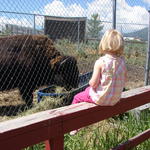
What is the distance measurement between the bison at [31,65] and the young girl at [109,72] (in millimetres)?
4155

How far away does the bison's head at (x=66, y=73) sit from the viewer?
7548mm

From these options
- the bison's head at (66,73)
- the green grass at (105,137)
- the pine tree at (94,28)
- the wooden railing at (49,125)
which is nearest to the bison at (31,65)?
the bison's head at (66,73)

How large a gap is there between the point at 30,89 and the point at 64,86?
0.79 meters

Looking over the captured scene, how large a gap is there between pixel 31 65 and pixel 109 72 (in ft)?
15.3

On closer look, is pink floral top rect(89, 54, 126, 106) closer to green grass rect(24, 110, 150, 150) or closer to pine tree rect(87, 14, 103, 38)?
green grass rect(24, 110, 150, 150)

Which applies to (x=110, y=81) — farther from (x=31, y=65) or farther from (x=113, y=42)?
(x=31, y=65)

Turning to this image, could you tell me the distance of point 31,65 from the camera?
7.23 m

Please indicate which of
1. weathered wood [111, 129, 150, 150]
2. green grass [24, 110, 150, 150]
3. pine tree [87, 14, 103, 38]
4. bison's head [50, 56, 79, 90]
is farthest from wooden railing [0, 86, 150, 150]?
bison's head [50, 56, 79, 90]

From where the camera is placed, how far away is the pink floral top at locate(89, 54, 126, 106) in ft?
8.91

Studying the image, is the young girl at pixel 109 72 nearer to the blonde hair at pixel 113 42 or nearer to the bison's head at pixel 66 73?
the blonde hair at pixel 113 42

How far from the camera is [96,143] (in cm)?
358

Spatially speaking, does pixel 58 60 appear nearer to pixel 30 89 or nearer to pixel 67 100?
pixel 30 89

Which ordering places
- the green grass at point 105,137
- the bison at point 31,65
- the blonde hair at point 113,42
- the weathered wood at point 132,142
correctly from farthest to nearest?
the bison at point 31,65 < the green grass at point 105,137 < the weathered wood at point 132,142 < the blonde hair at point 113,42

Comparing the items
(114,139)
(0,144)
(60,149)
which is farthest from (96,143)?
(0,144)
